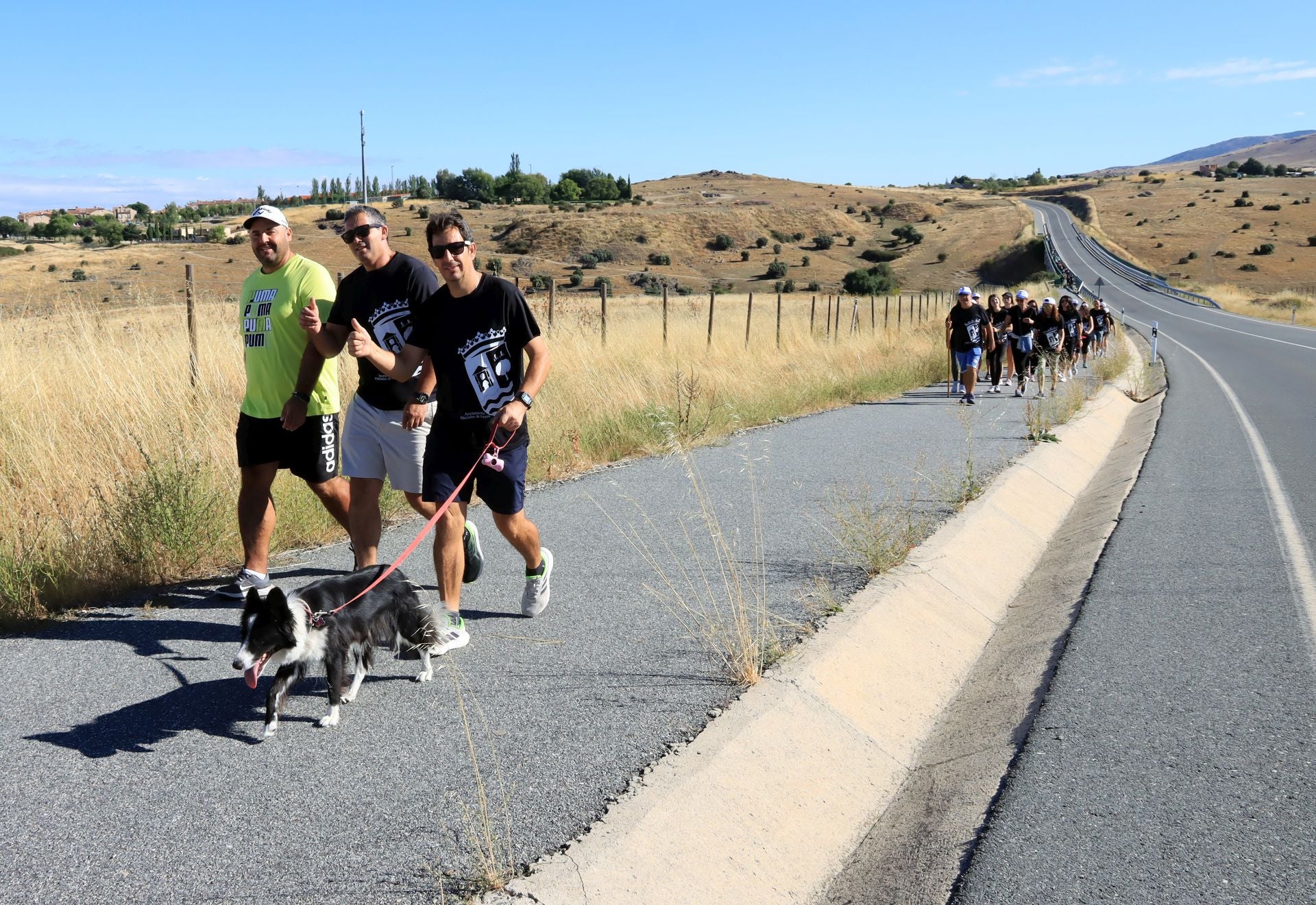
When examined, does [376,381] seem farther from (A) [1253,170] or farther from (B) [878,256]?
(A) [1253,170]

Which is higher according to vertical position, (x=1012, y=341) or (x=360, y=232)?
(x=360, y=232)

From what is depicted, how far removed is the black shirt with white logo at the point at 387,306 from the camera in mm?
5117

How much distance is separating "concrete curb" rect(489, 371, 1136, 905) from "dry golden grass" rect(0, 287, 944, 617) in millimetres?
1946

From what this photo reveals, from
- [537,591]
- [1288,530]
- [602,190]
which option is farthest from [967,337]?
[602,190]

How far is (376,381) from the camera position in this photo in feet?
17.1

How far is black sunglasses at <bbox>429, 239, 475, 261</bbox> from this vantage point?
4.68 meters

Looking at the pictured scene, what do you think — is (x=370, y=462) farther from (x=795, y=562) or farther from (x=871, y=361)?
(x=871, y=361)

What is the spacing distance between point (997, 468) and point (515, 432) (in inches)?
266

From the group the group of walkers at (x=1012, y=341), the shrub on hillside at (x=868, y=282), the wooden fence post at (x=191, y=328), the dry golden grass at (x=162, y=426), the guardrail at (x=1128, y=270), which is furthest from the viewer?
the shrub on hillside at (x=868, y=282)

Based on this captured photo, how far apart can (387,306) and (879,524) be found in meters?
3.52

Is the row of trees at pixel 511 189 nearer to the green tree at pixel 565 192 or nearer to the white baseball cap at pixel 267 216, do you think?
the green tree at pixel 565 192

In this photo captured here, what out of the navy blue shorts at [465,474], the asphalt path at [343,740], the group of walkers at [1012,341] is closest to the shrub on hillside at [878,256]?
the group of walkers at [1012,341]

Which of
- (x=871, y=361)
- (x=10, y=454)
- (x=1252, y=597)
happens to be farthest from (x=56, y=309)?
(x=871, y=361)

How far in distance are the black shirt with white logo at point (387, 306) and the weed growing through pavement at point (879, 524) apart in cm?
313
